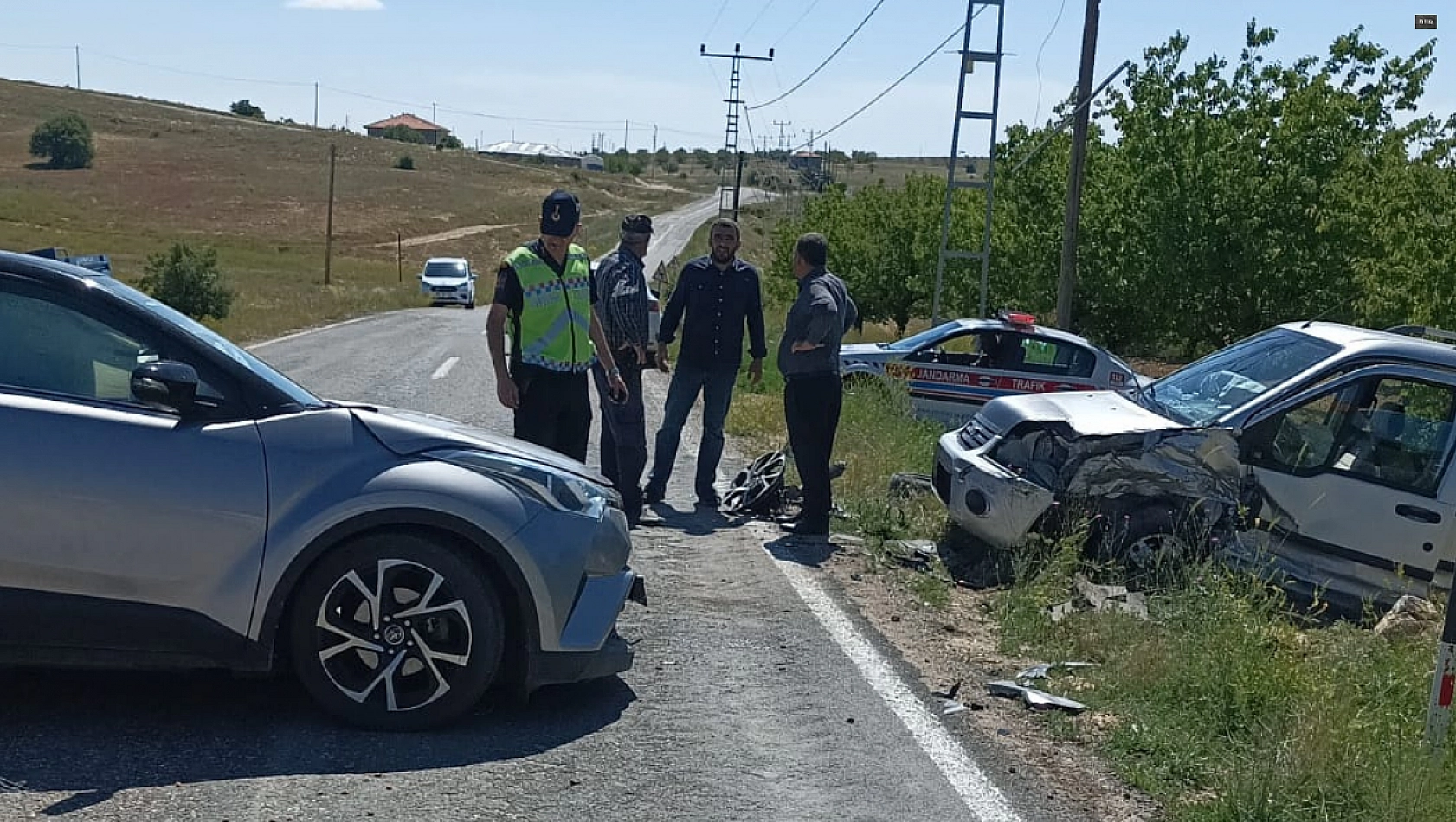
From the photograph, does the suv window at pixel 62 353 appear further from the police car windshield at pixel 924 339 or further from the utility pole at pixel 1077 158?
the utility pole at pixel 1077 158

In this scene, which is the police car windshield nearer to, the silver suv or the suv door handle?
the suv door handle

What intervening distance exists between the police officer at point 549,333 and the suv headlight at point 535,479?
190cm

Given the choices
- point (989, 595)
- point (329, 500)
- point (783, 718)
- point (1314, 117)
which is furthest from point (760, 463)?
point (1314, 117)

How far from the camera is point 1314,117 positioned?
25953 millimetres

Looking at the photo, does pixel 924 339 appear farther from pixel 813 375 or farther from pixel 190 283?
pixel 190 283

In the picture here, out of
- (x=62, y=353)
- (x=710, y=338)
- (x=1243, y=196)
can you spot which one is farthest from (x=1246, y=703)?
(x=1243, y=196)

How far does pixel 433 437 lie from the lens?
5.27m

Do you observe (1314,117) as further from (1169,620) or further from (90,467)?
(90,467)

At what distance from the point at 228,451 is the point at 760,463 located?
5.70 meters

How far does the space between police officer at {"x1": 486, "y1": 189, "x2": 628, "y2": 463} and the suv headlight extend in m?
1.90

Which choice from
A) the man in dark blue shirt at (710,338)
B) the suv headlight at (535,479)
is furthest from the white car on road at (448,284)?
the suv headlight at (535,479)

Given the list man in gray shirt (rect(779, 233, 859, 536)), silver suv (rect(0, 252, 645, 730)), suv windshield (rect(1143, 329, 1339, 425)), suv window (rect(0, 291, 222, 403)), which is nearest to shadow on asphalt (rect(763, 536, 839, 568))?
man in gray shirt (rect(779, 233, 859, 536))

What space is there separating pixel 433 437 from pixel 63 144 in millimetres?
122191

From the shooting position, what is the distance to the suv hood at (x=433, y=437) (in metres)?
5.18
